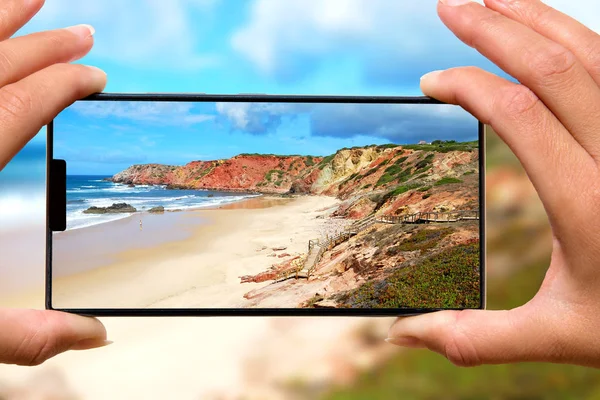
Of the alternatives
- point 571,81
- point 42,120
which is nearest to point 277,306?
point 42,120

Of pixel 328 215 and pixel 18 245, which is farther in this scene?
pixel 18 245

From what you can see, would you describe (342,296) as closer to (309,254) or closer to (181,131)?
(309,254)

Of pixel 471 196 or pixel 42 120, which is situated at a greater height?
pixel 42 120

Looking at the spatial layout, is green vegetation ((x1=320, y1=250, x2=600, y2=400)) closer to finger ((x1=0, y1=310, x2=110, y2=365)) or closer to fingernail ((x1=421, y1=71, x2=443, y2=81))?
fingernail ((x1=421, y1=71, x2=443, y2=81))

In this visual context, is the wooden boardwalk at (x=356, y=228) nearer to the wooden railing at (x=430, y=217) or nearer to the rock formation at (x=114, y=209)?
the wooden railing at (x=430, y=217)

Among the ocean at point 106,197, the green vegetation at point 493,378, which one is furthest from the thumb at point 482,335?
the green vegetation at point 493,378

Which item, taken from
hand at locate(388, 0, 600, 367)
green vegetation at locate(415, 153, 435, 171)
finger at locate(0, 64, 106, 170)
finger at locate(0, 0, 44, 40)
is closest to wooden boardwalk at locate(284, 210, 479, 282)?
green vegetation at locate(415, 153, 435, 171)
